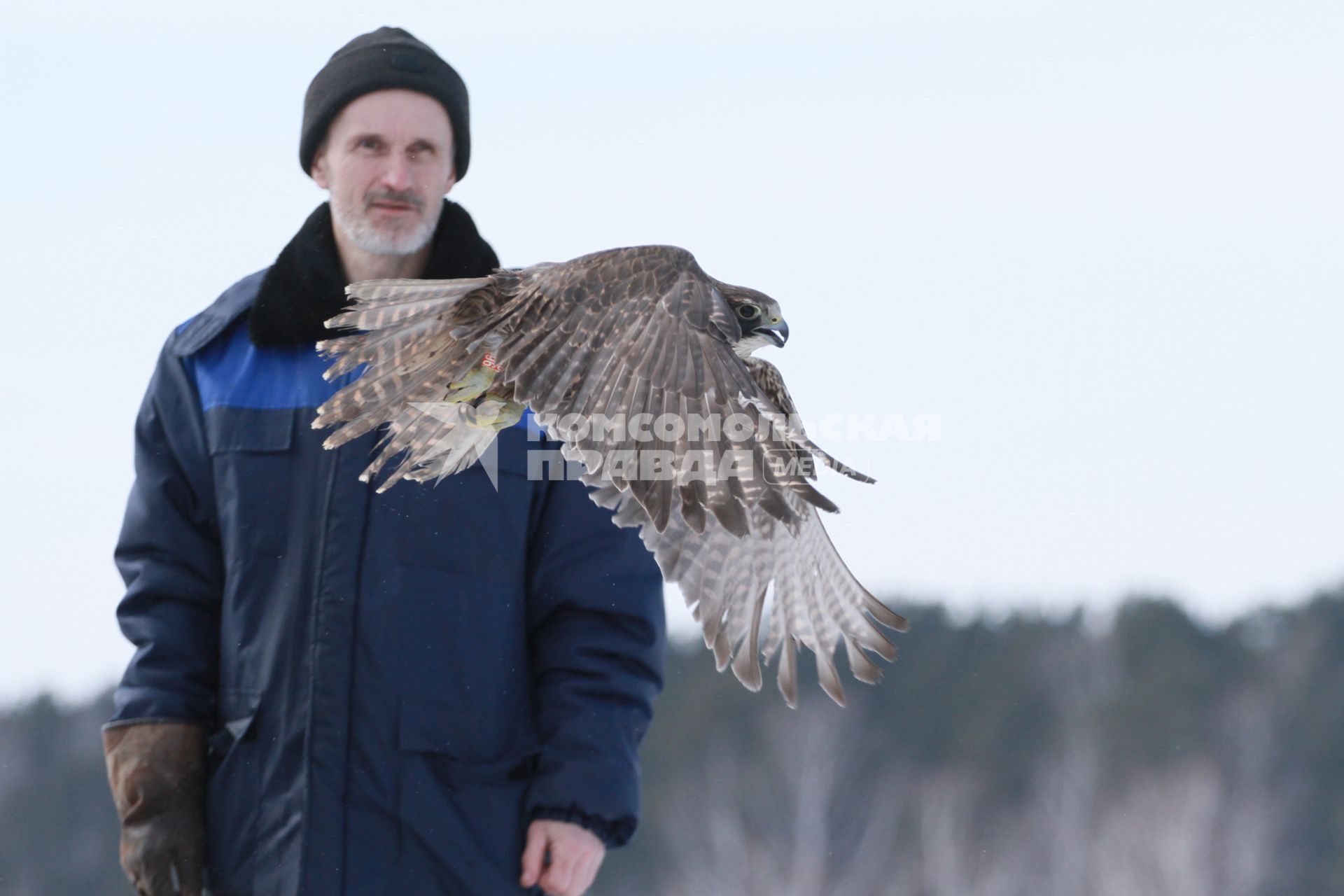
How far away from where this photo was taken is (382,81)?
12.4 feet

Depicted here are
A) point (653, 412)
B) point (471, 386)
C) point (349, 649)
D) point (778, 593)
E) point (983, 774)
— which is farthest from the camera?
point (983, 774)

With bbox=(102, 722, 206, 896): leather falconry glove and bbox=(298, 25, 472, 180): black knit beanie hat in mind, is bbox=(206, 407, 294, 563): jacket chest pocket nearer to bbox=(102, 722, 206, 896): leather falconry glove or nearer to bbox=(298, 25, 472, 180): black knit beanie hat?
bbox=(102, 722, 206, 896): leather falconry glove

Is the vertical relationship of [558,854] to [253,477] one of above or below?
below

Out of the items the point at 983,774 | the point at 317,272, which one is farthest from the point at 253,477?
the point at 983,774

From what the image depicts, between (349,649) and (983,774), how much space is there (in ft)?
127

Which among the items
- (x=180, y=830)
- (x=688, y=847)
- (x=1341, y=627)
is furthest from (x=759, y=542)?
(x=1341, y=627)

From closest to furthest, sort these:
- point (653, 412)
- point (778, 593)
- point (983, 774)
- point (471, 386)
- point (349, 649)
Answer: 1. point (653, 412)
2. point (349, 649)
3. point (471, 386)
4. point (778, 593)
5. point (983, 774)

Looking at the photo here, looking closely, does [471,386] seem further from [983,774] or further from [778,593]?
[983,774]

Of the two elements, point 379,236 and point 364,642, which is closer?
point 364,642

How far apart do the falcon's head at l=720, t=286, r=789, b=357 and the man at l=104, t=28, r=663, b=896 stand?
0.58 m

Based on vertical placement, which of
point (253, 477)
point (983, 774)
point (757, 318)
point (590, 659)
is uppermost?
point (757, 318)

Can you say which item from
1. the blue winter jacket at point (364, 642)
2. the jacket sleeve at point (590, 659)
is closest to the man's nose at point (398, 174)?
the blue winter jacket at point (364, 642)

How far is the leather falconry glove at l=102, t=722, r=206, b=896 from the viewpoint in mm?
3371

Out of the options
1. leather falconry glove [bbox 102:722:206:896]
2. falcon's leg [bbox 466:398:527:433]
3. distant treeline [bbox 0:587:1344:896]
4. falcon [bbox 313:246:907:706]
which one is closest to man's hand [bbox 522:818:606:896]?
falcon [bbox 313:246:907:706]
